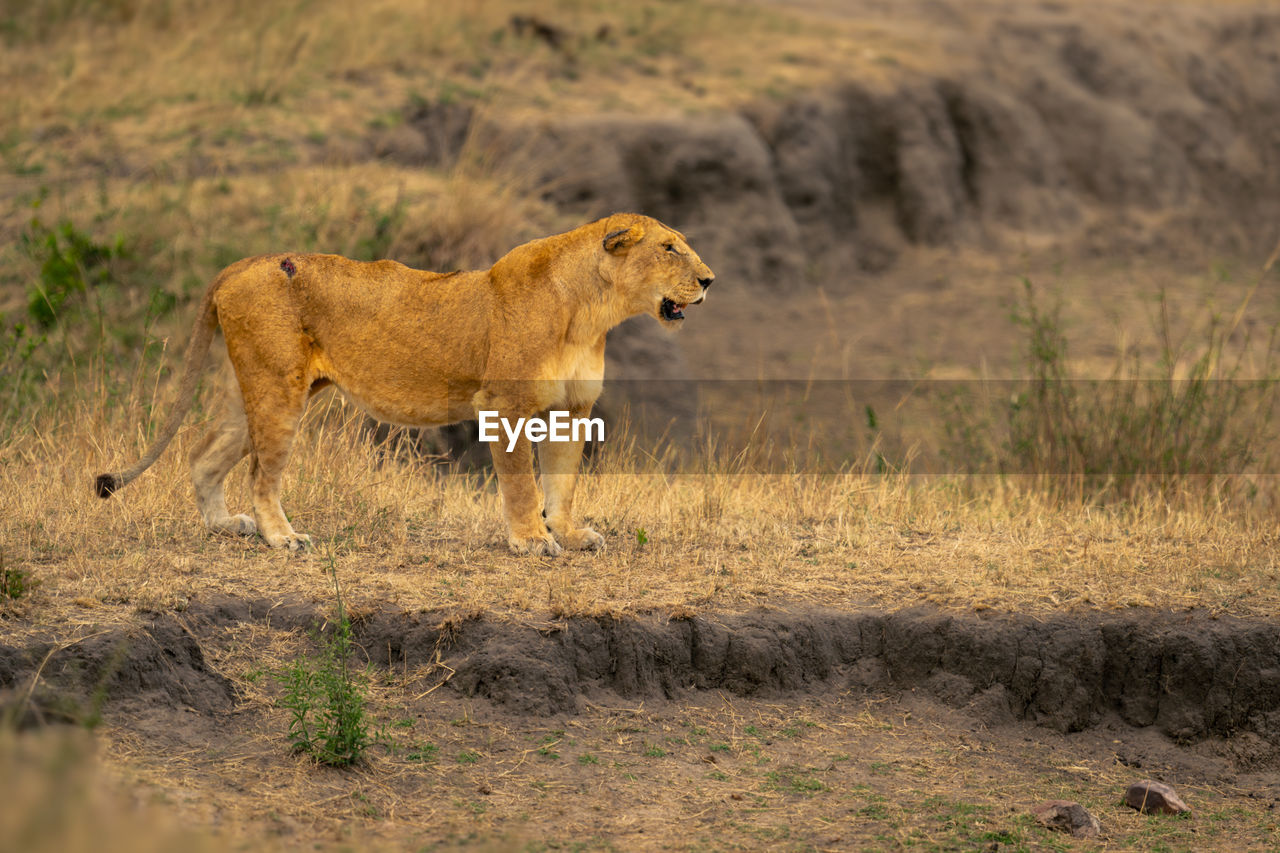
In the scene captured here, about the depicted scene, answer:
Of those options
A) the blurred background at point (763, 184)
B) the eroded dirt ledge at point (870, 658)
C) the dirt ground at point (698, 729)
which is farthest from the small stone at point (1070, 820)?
the blurred background at point (763, 184)

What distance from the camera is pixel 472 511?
7375 millimetres

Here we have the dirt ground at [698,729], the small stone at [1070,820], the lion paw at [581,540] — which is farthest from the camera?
the lion paw at [581,540]

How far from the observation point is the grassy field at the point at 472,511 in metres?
4.71

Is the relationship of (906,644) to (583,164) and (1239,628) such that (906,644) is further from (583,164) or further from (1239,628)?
(583,164)

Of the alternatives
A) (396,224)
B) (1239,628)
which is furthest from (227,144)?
(1239,628)

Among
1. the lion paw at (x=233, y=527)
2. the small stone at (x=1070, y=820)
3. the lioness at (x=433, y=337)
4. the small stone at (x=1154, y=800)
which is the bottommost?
the small stone at (x=1154, y=800)

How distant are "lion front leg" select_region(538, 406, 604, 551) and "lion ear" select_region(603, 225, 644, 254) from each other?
764 millimetres

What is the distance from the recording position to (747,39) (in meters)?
20.8

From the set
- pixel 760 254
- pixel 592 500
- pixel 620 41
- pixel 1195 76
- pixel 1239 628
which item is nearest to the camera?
pixel 1239 628

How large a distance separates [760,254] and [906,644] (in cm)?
1266

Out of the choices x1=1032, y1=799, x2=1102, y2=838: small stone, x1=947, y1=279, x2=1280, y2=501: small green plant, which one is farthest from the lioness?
x1=947, y1=279, x2=1280, y2=501: small green plant

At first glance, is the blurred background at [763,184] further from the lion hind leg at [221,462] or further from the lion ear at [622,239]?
the lion ear at [622,239]

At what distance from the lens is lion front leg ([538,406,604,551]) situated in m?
6.45

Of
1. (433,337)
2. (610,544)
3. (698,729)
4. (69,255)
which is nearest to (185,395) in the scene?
(433,337)
